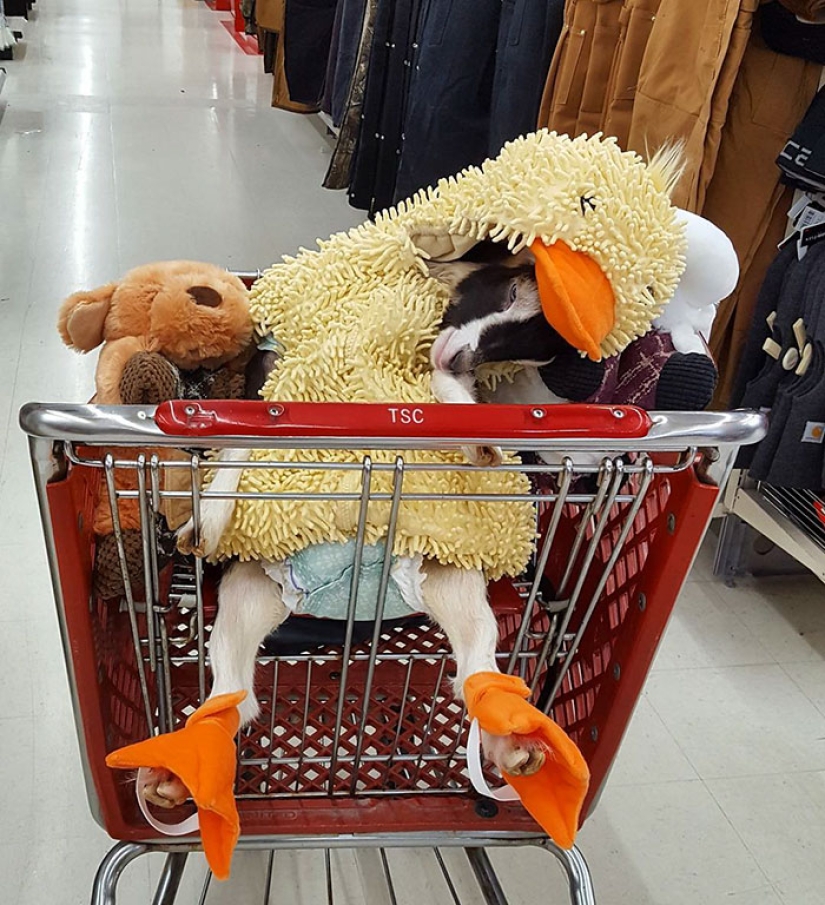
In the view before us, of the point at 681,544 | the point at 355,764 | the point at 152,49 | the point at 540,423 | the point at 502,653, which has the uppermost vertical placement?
the point at 540,423

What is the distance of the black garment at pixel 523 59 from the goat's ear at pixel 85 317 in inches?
58.6

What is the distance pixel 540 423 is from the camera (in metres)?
0.67

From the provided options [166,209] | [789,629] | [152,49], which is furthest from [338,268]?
[152,49]

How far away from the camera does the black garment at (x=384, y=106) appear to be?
111 inches

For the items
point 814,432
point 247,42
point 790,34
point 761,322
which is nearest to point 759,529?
point 814,432

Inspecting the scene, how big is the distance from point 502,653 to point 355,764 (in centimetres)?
17

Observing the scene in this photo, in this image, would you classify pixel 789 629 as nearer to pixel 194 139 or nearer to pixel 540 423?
pixel 540 423

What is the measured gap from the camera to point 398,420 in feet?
2.15

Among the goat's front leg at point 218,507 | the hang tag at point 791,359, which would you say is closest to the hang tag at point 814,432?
the hang tag at point 791,359

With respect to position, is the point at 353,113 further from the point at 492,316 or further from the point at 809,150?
the point at 492,316

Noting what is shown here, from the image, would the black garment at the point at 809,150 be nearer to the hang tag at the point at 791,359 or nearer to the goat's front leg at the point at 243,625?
the hang tag at the point at 791,359

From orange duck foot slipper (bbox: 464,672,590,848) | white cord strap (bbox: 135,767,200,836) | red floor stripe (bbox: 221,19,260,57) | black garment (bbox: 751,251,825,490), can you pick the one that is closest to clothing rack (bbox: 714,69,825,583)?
black garment (bbox: 751,251,825,490)

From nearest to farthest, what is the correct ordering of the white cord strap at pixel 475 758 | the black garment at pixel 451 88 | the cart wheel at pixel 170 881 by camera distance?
the white cord strap at pixel 475 758
the cart wheel at pixel 170 881
the black garment at pixel 451 88

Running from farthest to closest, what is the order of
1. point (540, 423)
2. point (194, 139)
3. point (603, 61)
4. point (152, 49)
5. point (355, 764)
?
point (152, 49) < point (194, 139) < point (603, 61) < point (355, 764) < point (540, 423)
